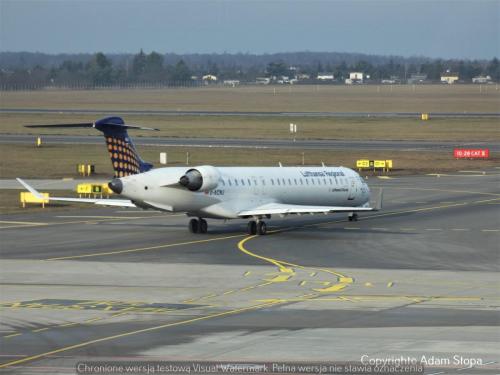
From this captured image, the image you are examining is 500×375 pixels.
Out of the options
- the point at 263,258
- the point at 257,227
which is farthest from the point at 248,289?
the point at 257,227

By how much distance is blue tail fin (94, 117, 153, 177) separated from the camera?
56500mm

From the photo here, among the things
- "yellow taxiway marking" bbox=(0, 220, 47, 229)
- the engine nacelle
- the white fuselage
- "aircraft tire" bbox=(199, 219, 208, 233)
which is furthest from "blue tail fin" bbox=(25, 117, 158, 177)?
"yellow taxiway marking" bbox=(0, 220, 47, 229)

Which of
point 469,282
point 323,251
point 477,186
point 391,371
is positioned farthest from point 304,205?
point 391,371

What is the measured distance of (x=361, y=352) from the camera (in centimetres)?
2834

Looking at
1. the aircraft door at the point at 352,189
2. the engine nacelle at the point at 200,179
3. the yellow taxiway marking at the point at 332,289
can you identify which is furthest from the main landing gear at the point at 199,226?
the yellow taxiway marking at the point at 332,289

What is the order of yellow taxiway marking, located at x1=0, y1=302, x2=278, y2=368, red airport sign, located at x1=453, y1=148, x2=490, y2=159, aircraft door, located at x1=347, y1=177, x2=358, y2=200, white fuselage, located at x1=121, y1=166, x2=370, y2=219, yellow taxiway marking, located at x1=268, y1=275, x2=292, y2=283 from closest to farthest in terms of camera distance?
yellow taxiway marking, located at x1=0, y1=302, x2=278, y2=368 < yellow taxiway marking, located at x1=268, y1=275, x2=292, y2=283 < white fuselage, located at x1=121, y1=166, x2=370, y2=219 < aircraft door, located at x1=347, y1=177, x2=358, y2=200 < red airport sign, located at x1=453, y1=148, x2=490, y2=159

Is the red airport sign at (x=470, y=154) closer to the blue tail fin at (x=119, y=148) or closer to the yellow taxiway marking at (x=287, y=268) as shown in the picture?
the blue tail fin at (x=119, y=148)

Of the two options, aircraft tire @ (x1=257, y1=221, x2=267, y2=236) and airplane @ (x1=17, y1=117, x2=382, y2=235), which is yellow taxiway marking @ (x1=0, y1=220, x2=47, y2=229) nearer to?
airplane @ (x1=17, y1=117, x2=382, y2=235)

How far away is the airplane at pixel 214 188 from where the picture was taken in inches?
2125

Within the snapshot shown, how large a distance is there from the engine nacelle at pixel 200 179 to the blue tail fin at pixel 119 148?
146 inches

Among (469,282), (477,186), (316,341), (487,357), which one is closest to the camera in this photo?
(487,357)

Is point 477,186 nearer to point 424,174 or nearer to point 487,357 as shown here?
point 424,174

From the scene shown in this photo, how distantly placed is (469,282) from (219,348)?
15.9 metres

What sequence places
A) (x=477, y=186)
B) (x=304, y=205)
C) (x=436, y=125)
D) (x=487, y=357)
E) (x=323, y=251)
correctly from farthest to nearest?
(x=436, y=125) < (x=477, y=186) < (x=304, y=205) < (x=323, y=251) < (x=487, y=357)
